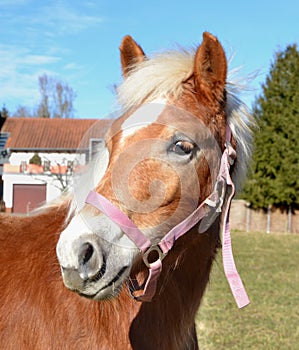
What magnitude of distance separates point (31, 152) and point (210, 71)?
43211mm

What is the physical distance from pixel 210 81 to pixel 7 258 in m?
1.57

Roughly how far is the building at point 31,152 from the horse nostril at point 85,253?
2794 centimetres

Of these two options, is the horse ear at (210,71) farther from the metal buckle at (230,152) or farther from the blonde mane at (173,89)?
the metal buckle at (230,152)

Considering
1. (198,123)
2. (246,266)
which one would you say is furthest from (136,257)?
(246,266)

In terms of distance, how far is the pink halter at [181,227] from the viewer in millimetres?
2240

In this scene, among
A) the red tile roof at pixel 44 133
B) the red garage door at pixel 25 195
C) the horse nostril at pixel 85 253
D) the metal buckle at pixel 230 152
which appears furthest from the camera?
the red tile roof at pixel 44 133

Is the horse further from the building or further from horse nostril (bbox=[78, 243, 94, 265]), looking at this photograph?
the building

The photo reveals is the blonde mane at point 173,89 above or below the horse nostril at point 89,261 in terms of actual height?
above

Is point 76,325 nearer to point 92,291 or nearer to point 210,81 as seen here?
point 92,291

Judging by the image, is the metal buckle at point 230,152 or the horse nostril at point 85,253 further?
the metal buckle at point 230,152

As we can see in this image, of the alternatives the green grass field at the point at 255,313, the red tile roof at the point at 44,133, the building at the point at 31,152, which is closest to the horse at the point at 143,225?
the green grass field at the point at 255,313

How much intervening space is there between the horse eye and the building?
90.8ft

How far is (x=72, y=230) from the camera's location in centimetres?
213

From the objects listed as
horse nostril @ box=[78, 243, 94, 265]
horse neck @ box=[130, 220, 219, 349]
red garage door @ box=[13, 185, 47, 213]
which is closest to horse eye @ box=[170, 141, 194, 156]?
horse neck @ box=[130, 220, 219, 349]
